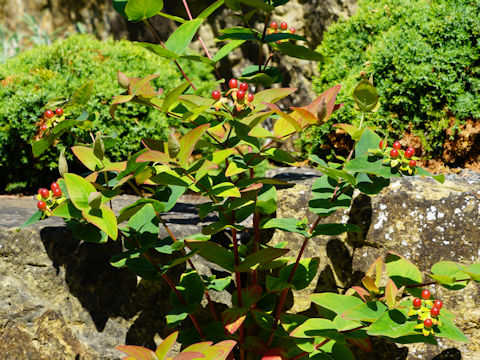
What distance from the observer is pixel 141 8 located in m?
1.56

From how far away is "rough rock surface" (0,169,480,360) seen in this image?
6.34 feet

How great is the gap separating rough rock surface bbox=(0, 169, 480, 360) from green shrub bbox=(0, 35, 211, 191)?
1.18 metres

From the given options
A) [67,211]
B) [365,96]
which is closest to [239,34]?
[365,96]

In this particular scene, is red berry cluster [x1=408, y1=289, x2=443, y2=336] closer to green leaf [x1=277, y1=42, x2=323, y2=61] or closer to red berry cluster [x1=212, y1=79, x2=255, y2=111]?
red berry cluster [x1=212, y1=79, x2=255, y2=111]

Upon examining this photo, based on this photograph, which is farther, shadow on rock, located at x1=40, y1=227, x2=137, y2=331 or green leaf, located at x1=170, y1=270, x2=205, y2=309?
shadow on rock, located at x1=40, y1=227, x2=137, y2=331

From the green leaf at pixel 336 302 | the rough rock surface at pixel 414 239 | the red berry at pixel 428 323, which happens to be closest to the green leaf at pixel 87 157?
the green leaf at pixel 336 302

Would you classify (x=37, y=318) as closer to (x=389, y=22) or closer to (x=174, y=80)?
(x=174, y=80)

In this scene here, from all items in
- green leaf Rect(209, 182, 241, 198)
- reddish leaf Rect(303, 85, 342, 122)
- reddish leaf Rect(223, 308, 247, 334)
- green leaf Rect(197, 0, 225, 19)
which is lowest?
reddish leaf Rect(223, 308, 247, 334)

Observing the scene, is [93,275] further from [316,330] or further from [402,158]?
[402,158]

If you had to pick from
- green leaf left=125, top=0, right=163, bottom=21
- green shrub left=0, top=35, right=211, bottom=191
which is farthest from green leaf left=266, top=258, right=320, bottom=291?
green shrub left=0, top=35, right=211, bottom=191

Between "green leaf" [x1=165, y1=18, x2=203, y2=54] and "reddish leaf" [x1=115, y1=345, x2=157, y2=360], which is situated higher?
"green leaf" [x1=165, y1=18, x2=203, y2=54]

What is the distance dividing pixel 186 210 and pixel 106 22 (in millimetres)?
3661

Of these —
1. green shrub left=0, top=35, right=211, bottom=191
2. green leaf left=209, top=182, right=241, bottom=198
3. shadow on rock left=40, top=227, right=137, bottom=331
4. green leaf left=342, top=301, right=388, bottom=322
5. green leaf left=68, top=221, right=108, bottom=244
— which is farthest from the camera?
green shrub left=0, top=35, right=211, bottom=191

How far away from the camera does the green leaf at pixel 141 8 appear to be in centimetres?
153
